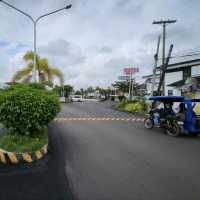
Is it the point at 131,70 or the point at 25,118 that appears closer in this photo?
the point at 25,118

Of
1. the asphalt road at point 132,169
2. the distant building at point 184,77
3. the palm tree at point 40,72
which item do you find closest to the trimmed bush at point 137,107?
the distant building at point 184,77

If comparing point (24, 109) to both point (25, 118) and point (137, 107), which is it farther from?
point (137, 107)

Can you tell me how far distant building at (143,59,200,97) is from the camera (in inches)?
954

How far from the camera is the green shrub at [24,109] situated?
6.75 metres

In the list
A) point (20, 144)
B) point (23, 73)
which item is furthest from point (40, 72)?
point (20, 144)

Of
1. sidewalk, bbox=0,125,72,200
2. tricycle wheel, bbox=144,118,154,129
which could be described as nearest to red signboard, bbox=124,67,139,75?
tricycle wheel, bbox=144,118,154,129

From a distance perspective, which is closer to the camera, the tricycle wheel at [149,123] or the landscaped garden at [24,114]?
the landscaped garden at [24,114]

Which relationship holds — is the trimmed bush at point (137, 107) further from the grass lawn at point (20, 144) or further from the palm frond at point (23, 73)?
the grass lawn at point (20, 144)

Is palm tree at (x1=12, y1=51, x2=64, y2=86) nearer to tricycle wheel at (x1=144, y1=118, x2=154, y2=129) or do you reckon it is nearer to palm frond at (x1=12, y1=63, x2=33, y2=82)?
palm frond at (x1=12, y1=63, x2=33, y2=82)

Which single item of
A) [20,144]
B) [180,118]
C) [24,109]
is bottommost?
[20,144]

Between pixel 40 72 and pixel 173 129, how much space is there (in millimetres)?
21053

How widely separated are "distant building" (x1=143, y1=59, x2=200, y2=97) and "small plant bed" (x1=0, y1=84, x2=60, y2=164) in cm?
2027

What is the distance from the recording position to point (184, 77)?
3111 centimetres

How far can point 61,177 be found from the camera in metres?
4.77
